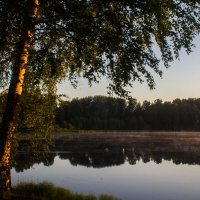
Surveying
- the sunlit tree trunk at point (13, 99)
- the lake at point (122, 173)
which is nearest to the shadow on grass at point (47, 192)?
the sunlit tree trunk at point (13, 99)

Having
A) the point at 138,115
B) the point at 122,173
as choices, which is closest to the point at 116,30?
the point at 122,173

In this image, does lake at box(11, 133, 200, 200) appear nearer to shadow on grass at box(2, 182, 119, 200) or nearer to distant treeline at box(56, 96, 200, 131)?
shadow on grass at box(2, 182, 119, 200)

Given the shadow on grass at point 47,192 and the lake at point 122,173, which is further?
the lake at point 122,173

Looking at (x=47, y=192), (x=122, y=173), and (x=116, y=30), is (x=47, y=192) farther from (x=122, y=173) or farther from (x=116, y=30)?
(x=122, y=173)

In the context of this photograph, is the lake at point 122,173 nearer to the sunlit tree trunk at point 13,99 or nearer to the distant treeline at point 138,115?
the sunlit tree trunk at point 13,99

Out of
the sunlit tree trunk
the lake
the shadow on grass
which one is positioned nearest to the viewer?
the sunlit tree trunk

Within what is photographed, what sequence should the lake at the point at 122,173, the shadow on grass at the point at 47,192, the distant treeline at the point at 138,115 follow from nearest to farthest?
the shadow on grass at the point at 47,192
the lake at the point at 122,173
the distant treeline at the point at 138,115

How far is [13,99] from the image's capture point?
1392cm

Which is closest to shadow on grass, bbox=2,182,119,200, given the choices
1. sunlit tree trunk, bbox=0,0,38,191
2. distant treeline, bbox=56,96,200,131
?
sunlit tree trunk, bbox=0,0,38,191

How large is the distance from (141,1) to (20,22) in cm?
531

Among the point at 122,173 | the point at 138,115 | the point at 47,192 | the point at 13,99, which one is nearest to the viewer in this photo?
the point at 13,99

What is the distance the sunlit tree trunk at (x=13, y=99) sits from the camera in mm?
13625

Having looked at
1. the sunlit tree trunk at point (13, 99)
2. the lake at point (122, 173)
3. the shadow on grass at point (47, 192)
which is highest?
the sunlit tree trunk at point (13, 99)

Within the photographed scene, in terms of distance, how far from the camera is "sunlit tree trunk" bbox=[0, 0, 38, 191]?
1362cm
